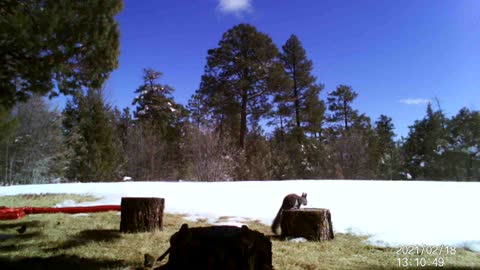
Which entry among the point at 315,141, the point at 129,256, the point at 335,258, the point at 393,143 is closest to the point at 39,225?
the point at 129,256

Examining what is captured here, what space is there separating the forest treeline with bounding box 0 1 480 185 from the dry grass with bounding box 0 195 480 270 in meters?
11.8

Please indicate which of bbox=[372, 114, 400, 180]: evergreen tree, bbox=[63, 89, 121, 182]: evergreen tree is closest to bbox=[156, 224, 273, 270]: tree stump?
bbox=[63, 89, 121, 182]: evergreen tree

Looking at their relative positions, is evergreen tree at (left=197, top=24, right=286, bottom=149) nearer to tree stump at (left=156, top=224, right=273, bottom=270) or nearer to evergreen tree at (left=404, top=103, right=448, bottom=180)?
evergreen tree at (left=404, top=103, right=448, bottom=180)

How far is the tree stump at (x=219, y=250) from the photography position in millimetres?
3305

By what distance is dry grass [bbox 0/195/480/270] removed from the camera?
450 cm

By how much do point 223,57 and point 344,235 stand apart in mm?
22969

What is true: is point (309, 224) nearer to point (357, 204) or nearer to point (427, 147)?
point (357, 204)

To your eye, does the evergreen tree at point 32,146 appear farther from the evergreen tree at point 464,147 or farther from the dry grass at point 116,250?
the evergreen tree at point 464,147

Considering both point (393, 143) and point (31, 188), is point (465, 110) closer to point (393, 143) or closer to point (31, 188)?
point (393, 143)

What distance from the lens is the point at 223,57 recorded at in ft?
92.0

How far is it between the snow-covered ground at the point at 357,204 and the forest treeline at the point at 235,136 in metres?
8.04

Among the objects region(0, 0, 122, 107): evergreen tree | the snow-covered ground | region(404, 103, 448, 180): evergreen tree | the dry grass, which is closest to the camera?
the dry grass

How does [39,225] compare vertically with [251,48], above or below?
below

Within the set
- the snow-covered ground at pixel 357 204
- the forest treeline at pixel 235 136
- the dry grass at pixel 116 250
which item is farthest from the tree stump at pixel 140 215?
the forest treeline at pixel 235 136
